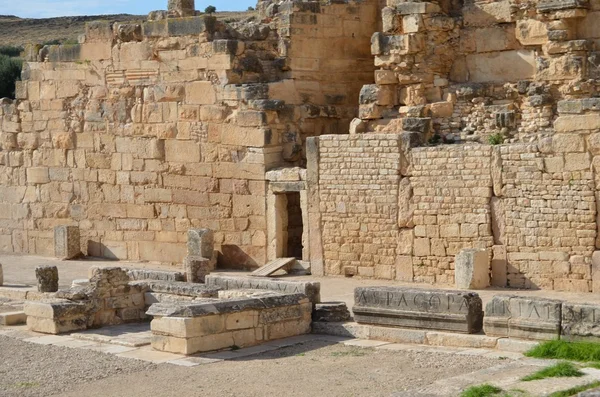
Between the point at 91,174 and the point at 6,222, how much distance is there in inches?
99.1

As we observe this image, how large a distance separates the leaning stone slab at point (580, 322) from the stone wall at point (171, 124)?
7698 millimetres

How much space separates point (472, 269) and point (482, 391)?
6431mm

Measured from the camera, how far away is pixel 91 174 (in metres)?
20.8

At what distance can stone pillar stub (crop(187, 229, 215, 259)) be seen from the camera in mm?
18469

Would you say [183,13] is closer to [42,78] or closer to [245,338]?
[42,78]

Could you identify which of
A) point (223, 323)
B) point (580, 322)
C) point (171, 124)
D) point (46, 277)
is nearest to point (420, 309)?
point (580, 322)

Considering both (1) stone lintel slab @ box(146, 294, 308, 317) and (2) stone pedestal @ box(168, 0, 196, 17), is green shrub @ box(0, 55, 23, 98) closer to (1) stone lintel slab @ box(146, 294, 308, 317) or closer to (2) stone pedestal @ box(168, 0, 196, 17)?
(2) stone pedestal @ box(168, 0, 196, 17)

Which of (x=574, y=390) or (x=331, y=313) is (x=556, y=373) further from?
(x=331, y=313)

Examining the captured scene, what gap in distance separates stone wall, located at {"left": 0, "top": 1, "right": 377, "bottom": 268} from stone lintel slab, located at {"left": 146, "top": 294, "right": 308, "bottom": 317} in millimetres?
5752

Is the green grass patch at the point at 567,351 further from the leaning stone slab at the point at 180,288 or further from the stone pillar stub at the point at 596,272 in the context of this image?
the leaning stone slab at the point at 180,288

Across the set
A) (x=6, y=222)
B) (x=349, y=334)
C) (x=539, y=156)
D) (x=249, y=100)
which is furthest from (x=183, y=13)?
(x=349, y=334)

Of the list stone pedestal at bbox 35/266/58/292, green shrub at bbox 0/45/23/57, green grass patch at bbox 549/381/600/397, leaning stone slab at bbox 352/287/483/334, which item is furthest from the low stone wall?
green shrub at bbox 0/45/23/57

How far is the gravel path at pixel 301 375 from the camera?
10.4 m

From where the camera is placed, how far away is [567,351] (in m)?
10.8
